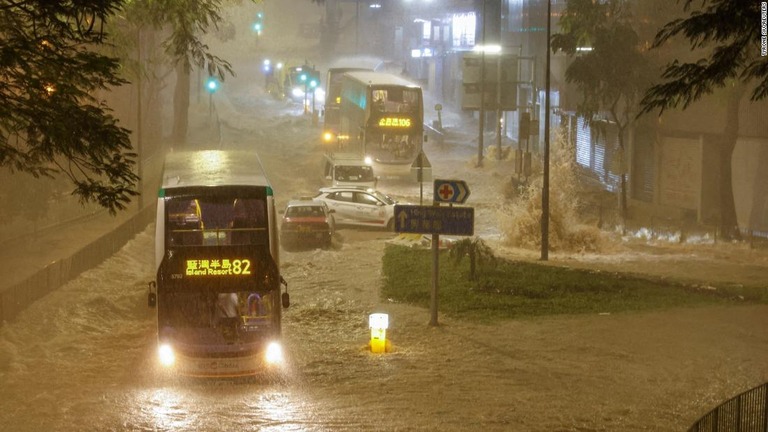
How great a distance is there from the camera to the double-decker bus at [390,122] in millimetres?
46500

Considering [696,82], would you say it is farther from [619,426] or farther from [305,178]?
[305,178]

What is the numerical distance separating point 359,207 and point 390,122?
1180cm

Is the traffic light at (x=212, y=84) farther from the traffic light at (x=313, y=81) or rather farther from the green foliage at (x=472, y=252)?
the green foliage at (x=472, y=252)

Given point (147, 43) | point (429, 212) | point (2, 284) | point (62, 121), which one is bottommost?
point (2, 284)

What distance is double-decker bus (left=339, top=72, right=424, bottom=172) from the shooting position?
153ft

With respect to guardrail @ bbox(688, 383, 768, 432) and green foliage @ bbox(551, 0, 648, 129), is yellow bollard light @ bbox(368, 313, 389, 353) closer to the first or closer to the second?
guardrail @ bbox(688, 383, 768, 432)

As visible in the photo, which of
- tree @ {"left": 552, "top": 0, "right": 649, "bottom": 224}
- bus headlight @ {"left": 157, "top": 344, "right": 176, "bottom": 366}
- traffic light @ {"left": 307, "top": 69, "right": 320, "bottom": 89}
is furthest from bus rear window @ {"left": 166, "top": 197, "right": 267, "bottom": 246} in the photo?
traffic light @ {"left": 307, "top": 69, "right": 320, "bottom": 89}

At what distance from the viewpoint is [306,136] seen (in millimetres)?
63188

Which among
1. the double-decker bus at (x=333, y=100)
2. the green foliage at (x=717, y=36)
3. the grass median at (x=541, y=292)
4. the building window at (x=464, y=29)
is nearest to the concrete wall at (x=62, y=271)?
the grass median at (x=541, y=292)

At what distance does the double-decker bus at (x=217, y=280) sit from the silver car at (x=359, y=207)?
62.8ft

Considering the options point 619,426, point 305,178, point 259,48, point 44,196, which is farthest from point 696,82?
point 259,48

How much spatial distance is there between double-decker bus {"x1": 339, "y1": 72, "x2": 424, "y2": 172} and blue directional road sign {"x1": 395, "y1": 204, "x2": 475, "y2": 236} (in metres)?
26.7

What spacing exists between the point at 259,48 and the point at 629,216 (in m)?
82.0

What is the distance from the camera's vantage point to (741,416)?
11.3 metres
